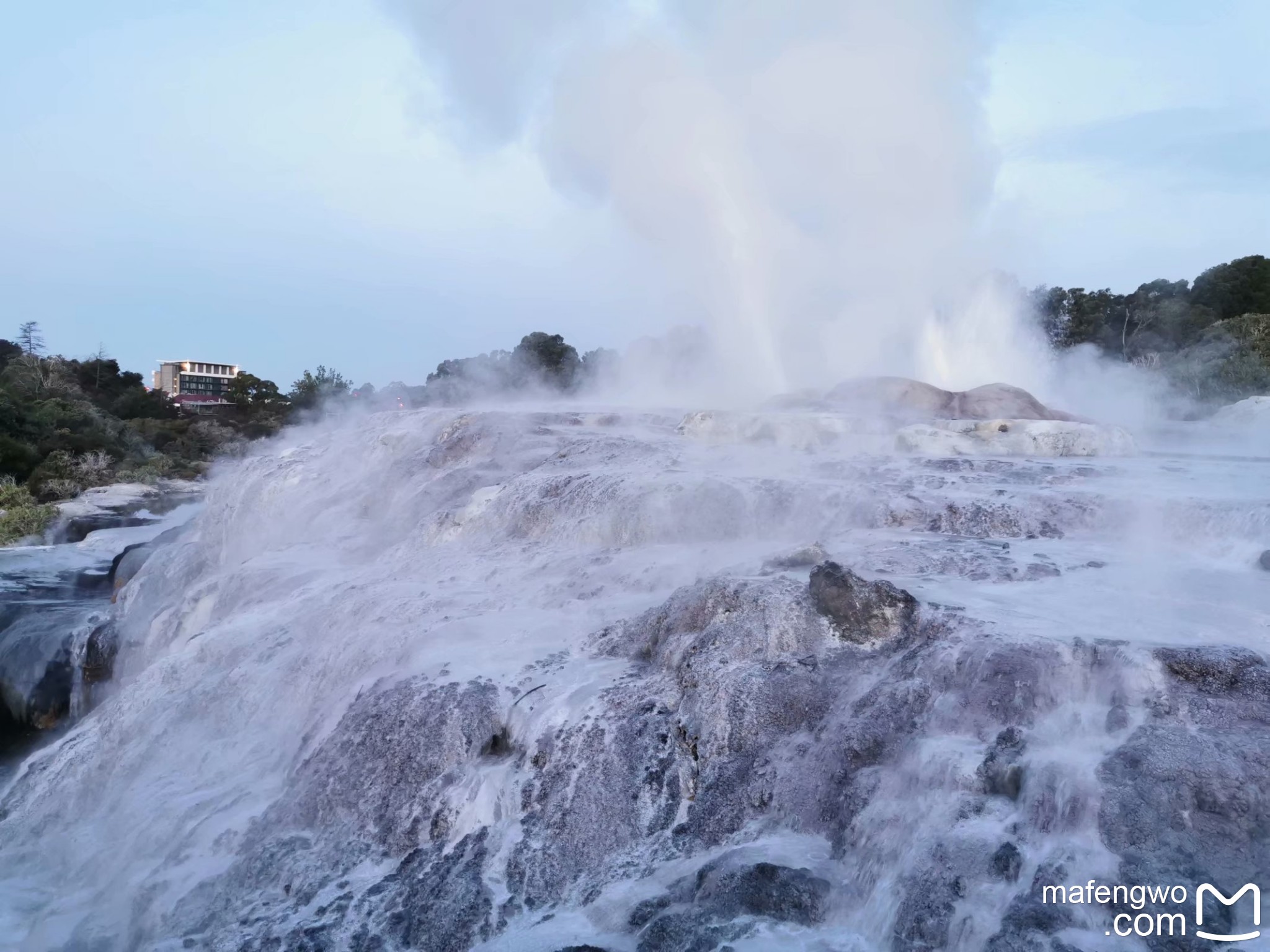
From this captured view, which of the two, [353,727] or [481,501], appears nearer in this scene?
[353,727]

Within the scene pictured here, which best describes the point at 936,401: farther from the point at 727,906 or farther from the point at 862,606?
the point at 727,906

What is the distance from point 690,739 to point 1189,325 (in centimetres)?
2578

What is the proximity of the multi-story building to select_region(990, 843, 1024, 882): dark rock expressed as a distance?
50995mm

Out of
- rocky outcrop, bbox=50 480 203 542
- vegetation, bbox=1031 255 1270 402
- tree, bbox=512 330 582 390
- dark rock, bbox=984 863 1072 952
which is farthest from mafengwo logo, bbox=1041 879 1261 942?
tree, bbox=512 330 582 390

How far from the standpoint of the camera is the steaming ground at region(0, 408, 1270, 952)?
4.21 metres

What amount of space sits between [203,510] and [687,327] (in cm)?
1148

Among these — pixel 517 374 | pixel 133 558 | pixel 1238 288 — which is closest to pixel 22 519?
pixel 133 558

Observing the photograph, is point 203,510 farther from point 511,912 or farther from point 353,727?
point 511,912

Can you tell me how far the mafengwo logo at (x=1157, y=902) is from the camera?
143 inches

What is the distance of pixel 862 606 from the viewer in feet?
19.3

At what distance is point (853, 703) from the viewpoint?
17.0 feet

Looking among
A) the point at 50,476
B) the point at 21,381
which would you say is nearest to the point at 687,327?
the point at 50,476

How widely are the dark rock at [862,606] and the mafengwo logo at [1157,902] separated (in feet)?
6.69

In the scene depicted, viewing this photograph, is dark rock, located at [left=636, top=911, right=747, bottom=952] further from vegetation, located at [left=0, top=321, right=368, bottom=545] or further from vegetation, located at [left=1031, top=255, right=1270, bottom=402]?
vegetation, located at [left=1031, top=255, right=1270, bottom=402]
